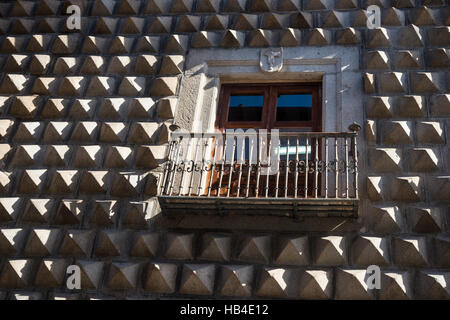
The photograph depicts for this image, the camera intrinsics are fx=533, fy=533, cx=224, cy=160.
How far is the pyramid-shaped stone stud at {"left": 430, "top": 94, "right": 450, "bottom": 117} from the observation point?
6.62 meters

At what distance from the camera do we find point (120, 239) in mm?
6191

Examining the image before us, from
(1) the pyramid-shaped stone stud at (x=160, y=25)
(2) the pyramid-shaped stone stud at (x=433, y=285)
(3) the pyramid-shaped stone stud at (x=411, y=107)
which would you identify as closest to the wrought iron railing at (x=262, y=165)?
(3) the pyramid-shaped stone stud at (x=411, y=107)

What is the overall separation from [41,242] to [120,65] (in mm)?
2860

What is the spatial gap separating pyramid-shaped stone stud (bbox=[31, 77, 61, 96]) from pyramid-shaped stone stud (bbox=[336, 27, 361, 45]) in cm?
409

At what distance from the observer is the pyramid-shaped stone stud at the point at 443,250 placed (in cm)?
559

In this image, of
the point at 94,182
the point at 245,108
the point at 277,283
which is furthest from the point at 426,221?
the point at 94,182

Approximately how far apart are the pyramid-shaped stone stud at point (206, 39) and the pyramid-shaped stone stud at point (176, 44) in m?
0.12

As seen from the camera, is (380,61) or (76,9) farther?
(76,9)

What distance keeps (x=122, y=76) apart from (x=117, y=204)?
2.15 m

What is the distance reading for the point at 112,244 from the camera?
614 centimetres

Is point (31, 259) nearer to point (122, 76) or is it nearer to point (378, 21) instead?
point (122, 76)

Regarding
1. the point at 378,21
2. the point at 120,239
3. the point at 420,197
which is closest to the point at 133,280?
the point at 120,239

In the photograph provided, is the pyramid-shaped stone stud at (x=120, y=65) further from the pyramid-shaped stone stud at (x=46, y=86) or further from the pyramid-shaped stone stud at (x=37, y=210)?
the pyramid-shaped stone stud at (x=37, y=210)
